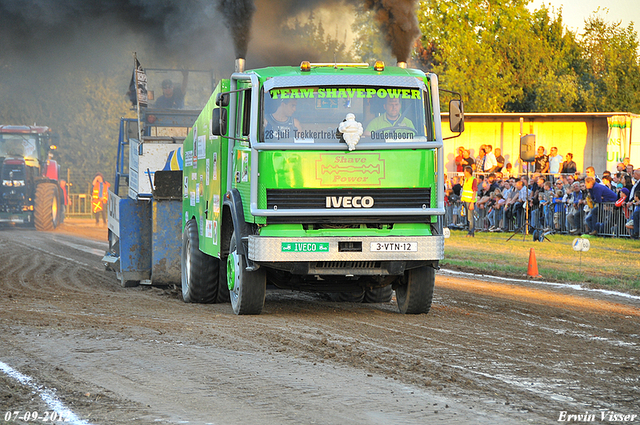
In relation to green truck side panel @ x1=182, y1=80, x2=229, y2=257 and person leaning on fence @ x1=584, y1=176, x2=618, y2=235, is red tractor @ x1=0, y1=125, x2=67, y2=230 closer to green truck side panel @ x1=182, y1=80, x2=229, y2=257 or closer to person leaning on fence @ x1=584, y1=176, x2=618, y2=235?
person leaning on fence @ x1=584, y1=176, x2=618, y2=235

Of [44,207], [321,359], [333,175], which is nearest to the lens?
[321,359]

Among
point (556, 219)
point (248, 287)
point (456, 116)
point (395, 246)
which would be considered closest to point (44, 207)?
point (556, 219)

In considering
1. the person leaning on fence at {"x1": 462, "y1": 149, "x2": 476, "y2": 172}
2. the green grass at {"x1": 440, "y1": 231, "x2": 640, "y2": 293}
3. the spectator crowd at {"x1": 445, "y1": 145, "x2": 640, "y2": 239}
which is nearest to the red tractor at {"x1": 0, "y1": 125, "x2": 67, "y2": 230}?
the spectator crowd at {"x1": 445, "y1": 145, "x2": 640, "y2": 239}

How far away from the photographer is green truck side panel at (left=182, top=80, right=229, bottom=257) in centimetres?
1049

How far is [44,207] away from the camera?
98.6 ft

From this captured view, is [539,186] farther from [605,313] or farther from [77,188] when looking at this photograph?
[77,188]

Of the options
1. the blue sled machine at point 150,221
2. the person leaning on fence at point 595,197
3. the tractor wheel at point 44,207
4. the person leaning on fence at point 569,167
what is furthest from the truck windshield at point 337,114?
the tractor wheel at point 44,207

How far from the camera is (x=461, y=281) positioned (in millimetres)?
14500

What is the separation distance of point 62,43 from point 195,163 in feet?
36.3

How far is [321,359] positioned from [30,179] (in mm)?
25465

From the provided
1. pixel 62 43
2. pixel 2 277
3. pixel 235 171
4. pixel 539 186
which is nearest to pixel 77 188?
pixel 62 43

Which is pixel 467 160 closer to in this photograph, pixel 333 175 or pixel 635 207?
pixel 635 207

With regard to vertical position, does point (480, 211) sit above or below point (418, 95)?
below

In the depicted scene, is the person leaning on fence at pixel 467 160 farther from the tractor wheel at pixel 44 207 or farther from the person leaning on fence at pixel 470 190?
the tractor wheel at pixel 44 207
